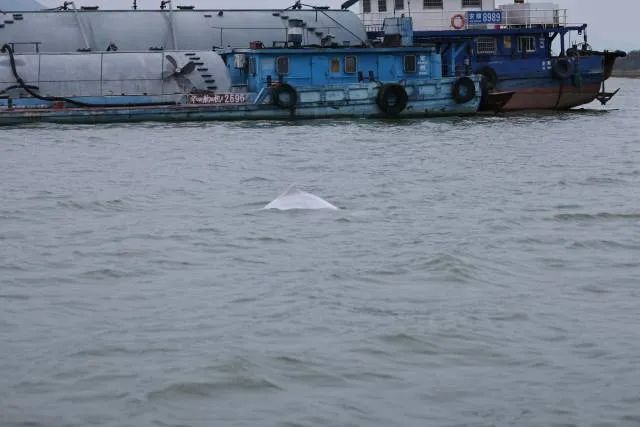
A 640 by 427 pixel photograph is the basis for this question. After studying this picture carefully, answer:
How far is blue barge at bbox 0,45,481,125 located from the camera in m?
36.0

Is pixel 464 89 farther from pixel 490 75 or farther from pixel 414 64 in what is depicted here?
pixel 490 75

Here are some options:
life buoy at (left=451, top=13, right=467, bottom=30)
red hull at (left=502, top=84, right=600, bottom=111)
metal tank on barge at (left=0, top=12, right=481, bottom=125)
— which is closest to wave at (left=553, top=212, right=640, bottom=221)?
metal tank on barge at (left=0, top=12, right=481, bottom=125)

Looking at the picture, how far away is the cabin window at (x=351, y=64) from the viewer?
3903cm

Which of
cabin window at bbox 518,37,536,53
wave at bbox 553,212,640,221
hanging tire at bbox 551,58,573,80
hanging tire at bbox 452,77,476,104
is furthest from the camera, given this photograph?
cabin window at bbox 518,37,536,53

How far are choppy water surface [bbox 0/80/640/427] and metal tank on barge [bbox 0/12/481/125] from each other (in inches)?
572

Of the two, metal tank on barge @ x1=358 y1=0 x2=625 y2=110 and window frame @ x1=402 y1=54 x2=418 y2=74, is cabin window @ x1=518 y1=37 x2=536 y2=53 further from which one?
window frame @ x1=402 y1=54 x2=418 y2=74

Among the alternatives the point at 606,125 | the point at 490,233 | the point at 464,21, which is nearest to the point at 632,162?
the point at 490,233

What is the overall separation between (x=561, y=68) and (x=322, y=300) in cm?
3575

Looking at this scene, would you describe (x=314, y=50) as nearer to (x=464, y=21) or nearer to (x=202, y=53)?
(x=202, y=53)

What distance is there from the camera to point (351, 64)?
39.1 metres

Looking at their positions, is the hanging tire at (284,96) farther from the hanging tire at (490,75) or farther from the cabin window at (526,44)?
the cabin window at (526,44)

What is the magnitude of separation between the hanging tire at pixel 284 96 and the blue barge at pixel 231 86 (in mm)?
31

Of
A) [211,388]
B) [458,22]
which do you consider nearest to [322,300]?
[211,388]

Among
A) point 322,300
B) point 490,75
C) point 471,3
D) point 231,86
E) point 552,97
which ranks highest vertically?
point 471,3
